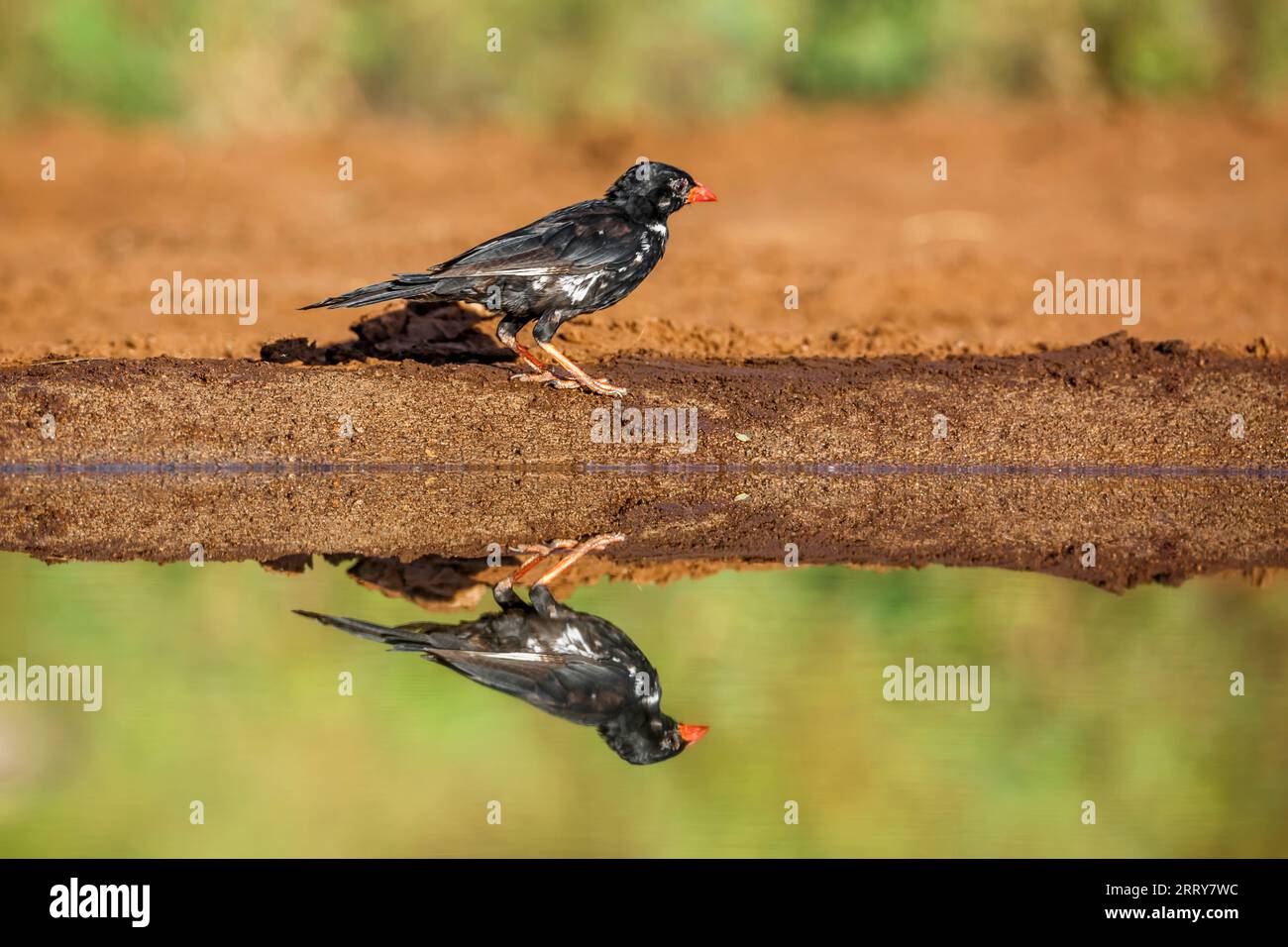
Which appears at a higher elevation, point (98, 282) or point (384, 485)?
point (98, 282)

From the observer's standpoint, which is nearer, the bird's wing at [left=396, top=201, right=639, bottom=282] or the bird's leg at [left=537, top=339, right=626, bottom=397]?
the bird's wing at [left=396, top=201, right=639, bottom=282]

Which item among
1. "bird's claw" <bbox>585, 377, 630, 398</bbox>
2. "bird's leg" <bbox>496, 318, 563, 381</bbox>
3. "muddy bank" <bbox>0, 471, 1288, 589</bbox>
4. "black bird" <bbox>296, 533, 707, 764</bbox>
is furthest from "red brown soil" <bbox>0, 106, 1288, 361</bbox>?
"black bird" <bbox>296, 533, 707, 764</bbox>

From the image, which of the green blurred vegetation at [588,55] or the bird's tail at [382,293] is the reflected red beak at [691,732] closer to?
the bird's tail at [382,293]

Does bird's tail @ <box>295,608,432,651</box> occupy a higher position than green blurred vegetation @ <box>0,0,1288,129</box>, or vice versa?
green blurred vegetation @ <box>0,0,1288,129</box>

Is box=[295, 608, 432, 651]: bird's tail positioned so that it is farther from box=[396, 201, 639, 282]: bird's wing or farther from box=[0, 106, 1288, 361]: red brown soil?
box=[0, 106, 1288, 361]: red brown soil

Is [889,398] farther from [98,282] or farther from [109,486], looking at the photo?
[98,282]

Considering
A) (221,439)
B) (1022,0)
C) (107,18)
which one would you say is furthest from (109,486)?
(1022,0)
